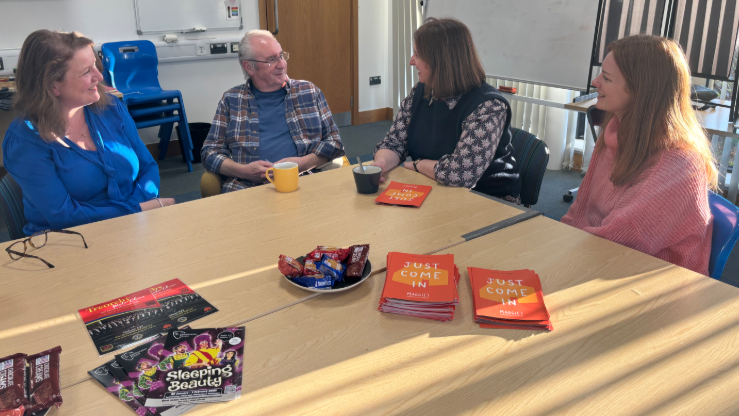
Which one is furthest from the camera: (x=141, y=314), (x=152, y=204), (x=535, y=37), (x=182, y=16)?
(x=182, y=16)

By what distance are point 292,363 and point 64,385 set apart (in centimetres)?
39

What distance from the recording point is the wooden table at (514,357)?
34.1 inches

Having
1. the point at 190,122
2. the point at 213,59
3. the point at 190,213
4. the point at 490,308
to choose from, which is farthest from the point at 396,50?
the point at 490,308

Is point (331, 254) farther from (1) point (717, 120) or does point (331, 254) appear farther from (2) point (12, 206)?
(1) point (717, 120)

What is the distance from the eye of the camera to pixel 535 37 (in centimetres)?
364

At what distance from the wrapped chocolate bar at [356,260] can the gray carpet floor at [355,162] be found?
2222 mm

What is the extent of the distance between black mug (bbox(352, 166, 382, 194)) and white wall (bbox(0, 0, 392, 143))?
330 centimetres

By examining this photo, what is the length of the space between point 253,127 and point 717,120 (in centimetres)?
241

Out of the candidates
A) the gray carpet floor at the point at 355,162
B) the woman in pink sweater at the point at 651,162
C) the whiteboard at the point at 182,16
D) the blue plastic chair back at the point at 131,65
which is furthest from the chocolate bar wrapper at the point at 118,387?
the whiteboard at the point at 182,16

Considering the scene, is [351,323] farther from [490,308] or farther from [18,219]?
[18,219]

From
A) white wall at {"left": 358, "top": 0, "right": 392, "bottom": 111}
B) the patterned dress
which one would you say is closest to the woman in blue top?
the patterned dress

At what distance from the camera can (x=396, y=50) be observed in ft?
18.2

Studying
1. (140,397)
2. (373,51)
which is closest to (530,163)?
(140,397)

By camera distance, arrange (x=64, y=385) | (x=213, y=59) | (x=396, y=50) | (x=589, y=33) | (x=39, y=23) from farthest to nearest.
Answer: (x=396, y=50) → (x=213, y=59) → (x=39, y=23) → (x=589, y=33) → (x=64, y=385)
